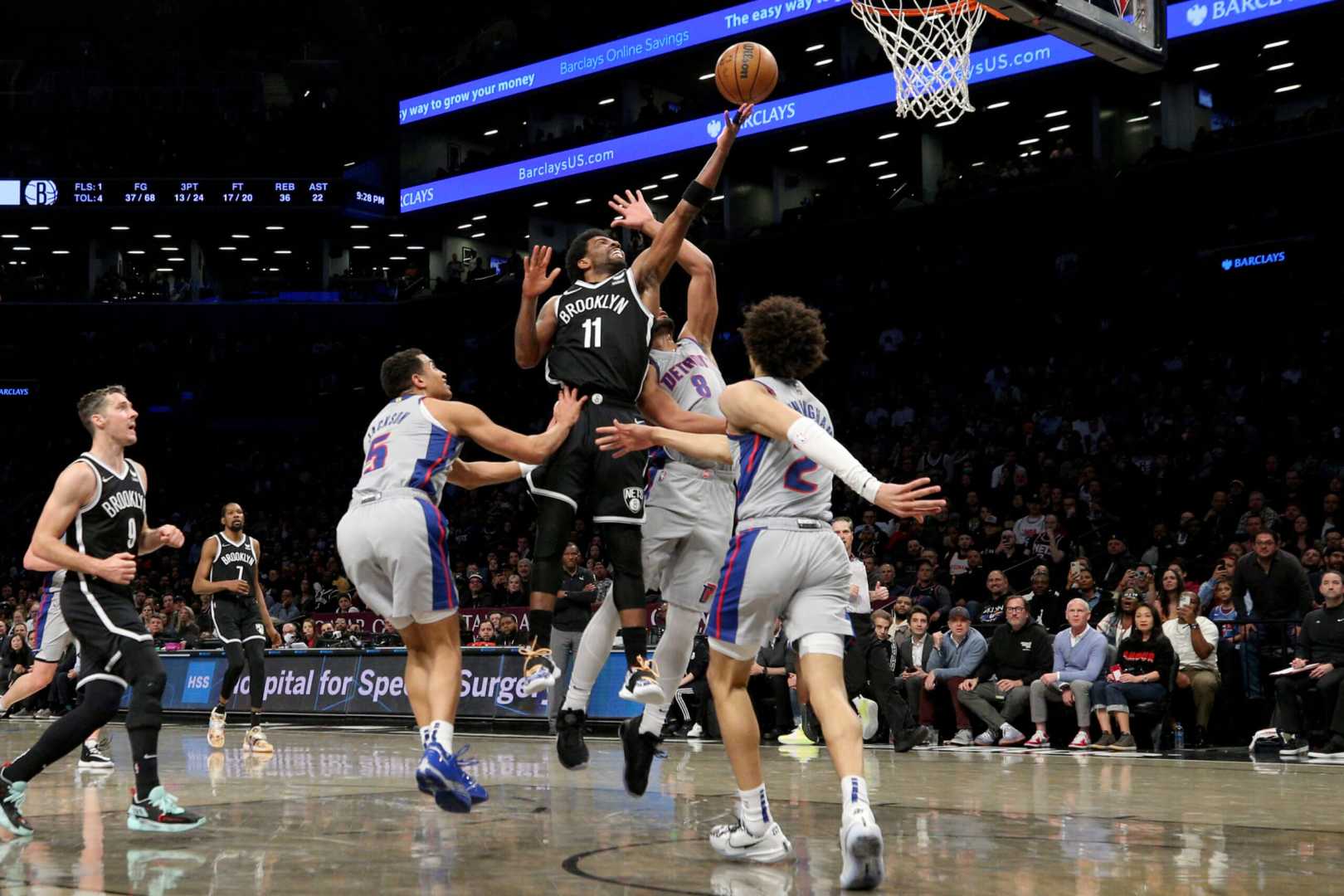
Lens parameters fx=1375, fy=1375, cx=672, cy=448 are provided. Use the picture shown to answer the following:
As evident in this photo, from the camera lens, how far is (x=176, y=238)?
142 ft

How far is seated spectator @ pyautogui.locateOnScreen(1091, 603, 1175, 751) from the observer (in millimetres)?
11953

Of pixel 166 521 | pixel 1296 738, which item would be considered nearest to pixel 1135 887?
pixel 1296 738

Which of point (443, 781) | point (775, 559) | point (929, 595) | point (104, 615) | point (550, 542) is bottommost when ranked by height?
point (443, 781)

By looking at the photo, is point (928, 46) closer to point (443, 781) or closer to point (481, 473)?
point (481, 473)

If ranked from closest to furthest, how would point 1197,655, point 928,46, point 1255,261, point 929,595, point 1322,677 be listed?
1. point 928,46
2. point 1322,677
3. point 1197,655
4. point 929,595
5. point 1255,261

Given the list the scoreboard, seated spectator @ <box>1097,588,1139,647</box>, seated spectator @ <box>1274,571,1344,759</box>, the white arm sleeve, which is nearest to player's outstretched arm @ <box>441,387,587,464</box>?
the white arm sleeve

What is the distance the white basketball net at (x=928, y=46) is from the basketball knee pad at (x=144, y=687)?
23.1ft

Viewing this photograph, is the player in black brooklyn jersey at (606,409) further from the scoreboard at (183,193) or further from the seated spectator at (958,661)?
the scoreboard at (183,193)

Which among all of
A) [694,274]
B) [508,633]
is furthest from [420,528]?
[508,633]

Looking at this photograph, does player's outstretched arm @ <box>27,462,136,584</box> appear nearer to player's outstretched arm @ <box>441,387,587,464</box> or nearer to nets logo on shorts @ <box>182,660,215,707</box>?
player's outstretched arm @ <box>441,387,587,464</box>

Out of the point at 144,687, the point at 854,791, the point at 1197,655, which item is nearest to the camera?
the point at 854,791

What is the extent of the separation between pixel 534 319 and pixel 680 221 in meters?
0.94

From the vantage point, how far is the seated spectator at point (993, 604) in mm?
13805

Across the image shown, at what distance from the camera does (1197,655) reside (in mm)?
12219
